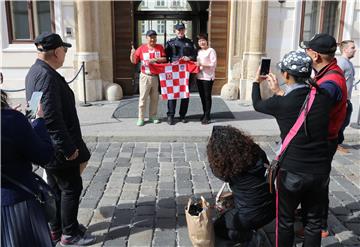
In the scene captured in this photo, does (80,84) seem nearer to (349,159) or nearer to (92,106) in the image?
(92,106)

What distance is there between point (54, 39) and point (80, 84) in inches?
256

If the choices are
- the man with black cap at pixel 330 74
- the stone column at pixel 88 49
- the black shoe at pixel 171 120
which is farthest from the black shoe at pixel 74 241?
the stone column at pixel 88 49

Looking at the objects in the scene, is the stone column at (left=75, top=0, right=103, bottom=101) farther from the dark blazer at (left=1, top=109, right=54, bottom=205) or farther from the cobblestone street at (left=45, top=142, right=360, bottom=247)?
the dark blazer at (left=1, top=109, right=54, bottom=205)

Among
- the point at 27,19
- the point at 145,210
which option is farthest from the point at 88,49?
the point at 145,210

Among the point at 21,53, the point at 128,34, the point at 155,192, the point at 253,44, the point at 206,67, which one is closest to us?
the point at 155,192

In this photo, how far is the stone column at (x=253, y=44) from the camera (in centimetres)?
934

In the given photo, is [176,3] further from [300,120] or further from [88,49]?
[300,120]

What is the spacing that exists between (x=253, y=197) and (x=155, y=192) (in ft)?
5.59

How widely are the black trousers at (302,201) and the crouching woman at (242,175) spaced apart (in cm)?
21

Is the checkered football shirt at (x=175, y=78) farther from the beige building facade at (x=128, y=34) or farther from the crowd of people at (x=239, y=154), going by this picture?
the crowd of people at (x=239, y=154)

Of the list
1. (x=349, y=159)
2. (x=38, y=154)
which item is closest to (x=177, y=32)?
(x=349, y=159)

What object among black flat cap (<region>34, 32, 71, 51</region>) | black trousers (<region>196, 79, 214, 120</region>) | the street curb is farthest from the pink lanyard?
black trousers (<region>196, 79, 214, 120</region>)

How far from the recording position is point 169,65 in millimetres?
7402

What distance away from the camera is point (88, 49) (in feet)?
30.7
